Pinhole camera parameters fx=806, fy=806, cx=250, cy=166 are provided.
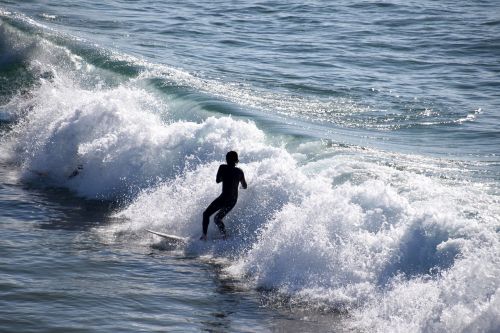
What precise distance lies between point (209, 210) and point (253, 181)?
1199 mm

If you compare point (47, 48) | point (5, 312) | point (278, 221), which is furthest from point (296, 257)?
point (47, 48)

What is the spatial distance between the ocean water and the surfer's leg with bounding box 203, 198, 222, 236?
0.36 meters

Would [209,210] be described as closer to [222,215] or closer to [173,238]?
[222,215]

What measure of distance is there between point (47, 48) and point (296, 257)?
17713mm

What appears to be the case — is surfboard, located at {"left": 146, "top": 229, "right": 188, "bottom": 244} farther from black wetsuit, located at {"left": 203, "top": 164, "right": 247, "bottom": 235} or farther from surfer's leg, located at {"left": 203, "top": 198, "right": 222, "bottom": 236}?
black wetsuit, located at {"left": 203, "top": 164, "right": 247, "bottom": 235}

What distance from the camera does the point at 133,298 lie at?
10984 mm

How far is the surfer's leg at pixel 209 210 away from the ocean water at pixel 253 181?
1.18ft

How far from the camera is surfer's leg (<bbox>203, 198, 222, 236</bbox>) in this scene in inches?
542

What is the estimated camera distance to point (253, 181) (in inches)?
578

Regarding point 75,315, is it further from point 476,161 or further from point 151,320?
point 476,161

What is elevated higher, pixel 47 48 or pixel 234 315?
pixel 47 48

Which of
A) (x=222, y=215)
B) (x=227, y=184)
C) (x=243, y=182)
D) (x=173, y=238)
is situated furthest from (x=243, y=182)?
(x=173, y=238)

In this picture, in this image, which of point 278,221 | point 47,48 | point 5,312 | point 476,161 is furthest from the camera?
point 47,48

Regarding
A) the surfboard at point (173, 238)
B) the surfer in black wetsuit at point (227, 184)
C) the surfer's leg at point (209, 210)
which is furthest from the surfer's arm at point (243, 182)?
the surfboard at point (173, 238)
